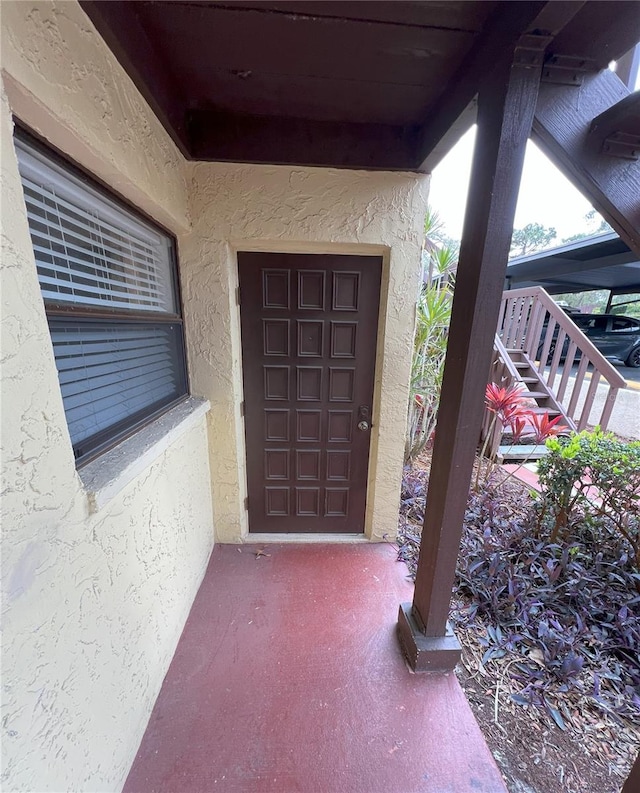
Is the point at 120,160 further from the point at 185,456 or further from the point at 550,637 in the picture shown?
the point at 550,637

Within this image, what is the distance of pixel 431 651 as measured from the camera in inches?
58.6

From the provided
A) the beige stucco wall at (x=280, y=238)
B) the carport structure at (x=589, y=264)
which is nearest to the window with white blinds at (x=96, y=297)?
the beige stucco wall at (x=280, y=238)

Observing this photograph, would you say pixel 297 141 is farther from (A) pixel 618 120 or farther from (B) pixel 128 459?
(B) pixel 128 459

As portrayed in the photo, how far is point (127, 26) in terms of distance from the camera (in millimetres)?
1042

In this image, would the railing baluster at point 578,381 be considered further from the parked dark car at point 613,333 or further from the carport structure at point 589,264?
the parked dark car at point 613,333

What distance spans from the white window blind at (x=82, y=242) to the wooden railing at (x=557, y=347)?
405cm

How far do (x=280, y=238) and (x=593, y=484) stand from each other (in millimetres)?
2658

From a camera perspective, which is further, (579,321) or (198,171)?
(579,321)

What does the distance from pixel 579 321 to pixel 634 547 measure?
848cm

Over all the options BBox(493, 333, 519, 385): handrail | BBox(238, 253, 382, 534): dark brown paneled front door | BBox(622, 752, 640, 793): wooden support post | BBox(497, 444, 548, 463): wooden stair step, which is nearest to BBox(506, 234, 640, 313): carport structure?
BBox(493, 333, 519, 385): handrail

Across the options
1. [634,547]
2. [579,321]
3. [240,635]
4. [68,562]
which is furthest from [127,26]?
[579,321]

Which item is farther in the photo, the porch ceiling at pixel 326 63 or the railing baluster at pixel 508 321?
the railing baluster at pixel 508 321

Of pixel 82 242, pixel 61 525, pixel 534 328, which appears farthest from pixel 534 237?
pixel 61 525

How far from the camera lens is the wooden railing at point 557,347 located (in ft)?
11.9
